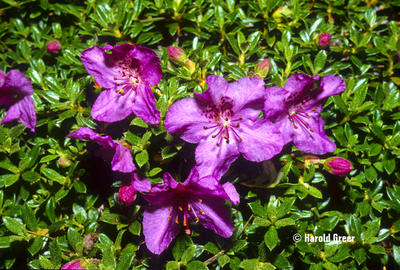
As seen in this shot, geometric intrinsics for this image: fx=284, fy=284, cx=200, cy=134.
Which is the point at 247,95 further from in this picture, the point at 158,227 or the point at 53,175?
the point at 53,175

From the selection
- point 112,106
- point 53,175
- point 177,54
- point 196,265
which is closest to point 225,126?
point 177,54

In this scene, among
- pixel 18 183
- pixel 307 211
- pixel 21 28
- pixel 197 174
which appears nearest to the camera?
pixel 197 174

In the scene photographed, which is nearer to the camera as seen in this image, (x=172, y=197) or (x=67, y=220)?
(x=172, y=197)

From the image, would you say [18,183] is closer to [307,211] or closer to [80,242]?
[80,242]

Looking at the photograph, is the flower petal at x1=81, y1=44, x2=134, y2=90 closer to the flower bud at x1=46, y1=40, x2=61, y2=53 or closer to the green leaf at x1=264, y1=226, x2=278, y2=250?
the flower bud at x1=46, y1=40, x2=61, y2=53

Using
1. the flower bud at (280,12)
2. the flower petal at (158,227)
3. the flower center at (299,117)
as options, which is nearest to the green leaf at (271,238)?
the flower petal at (158,227)

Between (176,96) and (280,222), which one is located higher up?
(176,96)

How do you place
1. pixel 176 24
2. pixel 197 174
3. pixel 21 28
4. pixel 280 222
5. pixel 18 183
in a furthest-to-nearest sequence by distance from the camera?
pixel 21 28, pixel 176 24, pixel 18 183, pixel 280 222, pixel 197 174

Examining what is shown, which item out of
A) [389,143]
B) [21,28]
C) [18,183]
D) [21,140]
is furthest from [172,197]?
[21,28]
